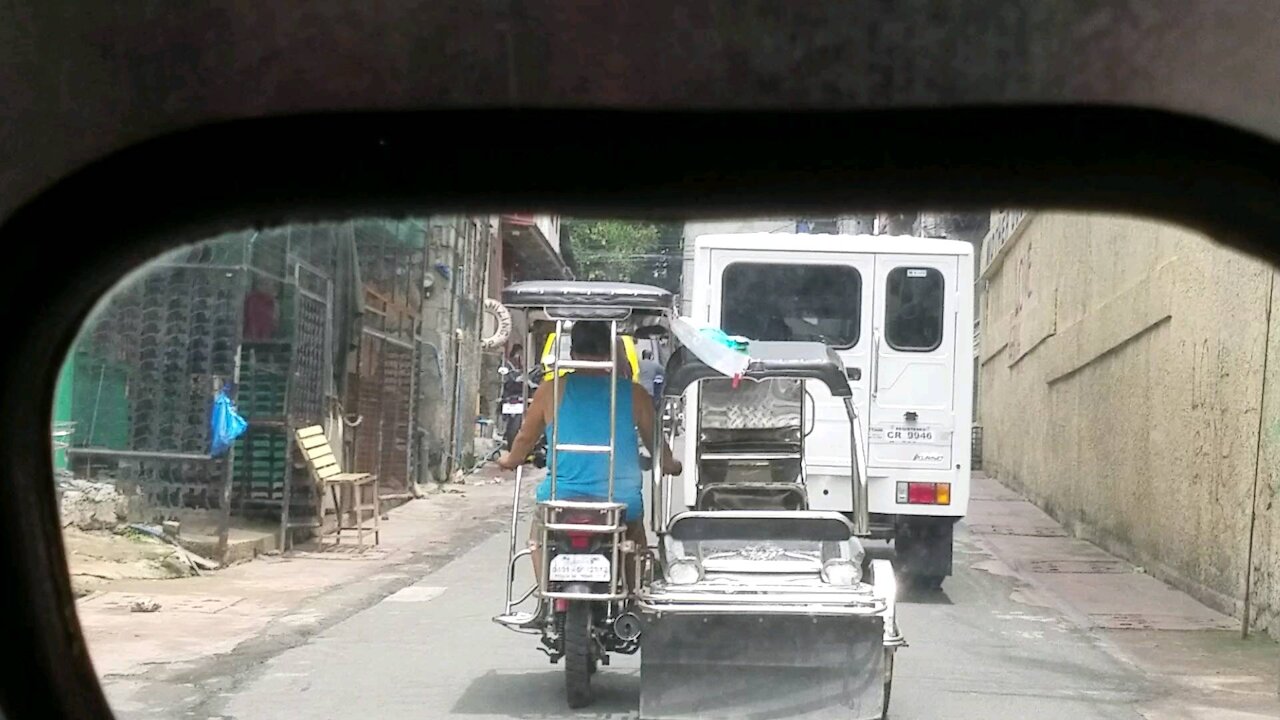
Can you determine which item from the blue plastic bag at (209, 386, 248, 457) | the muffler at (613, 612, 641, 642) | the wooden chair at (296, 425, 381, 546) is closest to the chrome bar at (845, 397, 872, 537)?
the muffler at (613, 612, 641, 642)

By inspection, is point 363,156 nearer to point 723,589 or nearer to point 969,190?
point 969,190

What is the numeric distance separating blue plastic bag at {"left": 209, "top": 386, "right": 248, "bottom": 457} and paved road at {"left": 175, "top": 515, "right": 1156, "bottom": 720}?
2438 mm

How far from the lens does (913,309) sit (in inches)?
387

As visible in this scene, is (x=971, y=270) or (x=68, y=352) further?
(x=971, y=270)

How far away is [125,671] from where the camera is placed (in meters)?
6.84

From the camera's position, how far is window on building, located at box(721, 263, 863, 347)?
962cm

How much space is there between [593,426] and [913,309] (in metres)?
4.05

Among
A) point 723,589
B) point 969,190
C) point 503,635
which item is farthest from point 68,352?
point 503,635

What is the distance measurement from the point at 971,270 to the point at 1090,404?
650 cm

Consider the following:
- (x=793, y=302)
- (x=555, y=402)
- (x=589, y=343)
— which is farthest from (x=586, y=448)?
(x=793, y=302)

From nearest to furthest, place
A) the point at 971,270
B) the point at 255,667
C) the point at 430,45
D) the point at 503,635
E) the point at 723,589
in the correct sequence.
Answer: the point at 430,45, the point at 723,589, the point at 255,667, the point at 503,635, the point at 971,270

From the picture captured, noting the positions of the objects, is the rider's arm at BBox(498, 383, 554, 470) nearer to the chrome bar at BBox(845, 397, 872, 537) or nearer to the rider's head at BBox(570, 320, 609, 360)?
the rider's head at BBox(570, 320, 609, 360)

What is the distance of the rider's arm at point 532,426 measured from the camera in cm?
657

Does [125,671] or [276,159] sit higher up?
[276,159]
